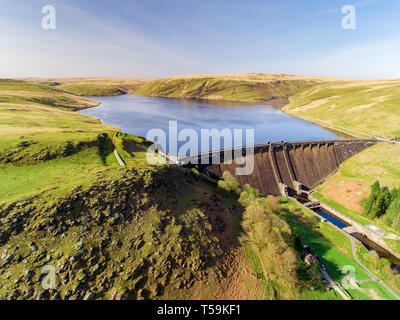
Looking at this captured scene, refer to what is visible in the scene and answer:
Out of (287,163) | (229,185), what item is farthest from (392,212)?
(229,185)

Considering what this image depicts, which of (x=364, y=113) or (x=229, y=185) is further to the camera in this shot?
(x=364, y=113)

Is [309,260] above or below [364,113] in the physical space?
below

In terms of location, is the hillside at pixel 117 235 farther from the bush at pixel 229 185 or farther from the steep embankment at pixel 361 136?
the steep embankment at pixel 361 136

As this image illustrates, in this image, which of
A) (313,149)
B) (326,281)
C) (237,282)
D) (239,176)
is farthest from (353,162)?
(237,282)

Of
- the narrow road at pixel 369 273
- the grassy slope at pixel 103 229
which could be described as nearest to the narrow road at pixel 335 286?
the narrow road at pixel 369 273

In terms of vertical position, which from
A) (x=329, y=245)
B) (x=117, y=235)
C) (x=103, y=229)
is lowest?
(x=329, y=245)

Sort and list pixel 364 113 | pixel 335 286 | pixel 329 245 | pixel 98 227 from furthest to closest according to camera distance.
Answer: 1. pixel 364 113
2. pixel 329 245
3. pixel 335 286
4. pixel 98 227

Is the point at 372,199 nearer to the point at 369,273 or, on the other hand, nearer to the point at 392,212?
the point at 392,212

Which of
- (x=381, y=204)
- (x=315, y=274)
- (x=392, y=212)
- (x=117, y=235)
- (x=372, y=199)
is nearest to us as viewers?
(x=117, y=235)
